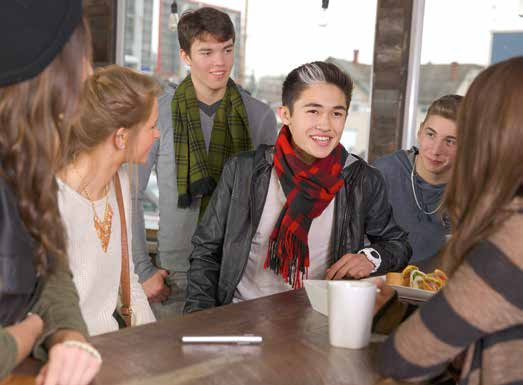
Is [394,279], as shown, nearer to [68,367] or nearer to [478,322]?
[478,322]

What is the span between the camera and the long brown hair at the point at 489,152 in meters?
1.15

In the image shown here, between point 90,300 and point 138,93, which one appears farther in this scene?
point 138,93

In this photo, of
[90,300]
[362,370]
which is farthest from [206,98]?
[362,370]

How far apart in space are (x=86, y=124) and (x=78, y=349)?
100 cm

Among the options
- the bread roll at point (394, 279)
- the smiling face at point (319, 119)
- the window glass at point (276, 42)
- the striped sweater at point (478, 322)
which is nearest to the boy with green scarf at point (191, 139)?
the smiling face at point (319, 119)

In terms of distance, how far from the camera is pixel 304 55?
4.63m

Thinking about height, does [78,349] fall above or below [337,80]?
below

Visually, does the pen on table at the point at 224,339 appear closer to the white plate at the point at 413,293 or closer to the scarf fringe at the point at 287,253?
the white plate at the point at 413,293

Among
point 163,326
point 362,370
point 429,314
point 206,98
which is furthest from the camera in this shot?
point 206,98

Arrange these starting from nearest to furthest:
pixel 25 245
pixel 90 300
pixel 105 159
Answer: pixel 25 245
pixel 90 300
pixel 105 159

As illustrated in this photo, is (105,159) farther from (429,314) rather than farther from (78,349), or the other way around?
(429,314)

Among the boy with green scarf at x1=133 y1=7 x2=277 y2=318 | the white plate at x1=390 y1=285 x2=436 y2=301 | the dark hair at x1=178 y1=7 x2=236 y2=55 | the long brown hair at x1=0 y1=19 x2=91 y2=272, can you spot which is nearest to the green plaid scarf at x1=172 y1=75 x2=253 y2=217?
the boy with green scarf at x1=133 y1=7 x2=277 y2=318

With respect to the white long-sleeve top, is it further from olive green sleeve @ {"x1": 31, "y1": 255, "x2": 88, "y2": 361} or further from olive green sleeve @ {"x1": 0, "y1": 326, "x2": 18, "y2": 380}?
olive green sleeve @ {"x1": 0, "y1": 326, "x2": 18, "y2": 380}

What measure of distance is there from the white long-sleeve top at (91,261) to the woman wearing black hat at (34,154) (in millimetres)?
664
